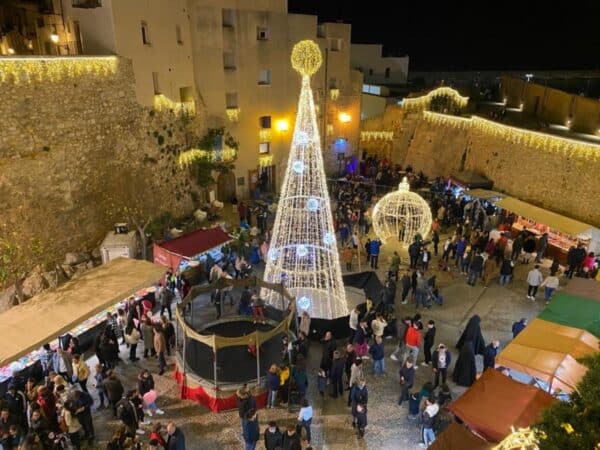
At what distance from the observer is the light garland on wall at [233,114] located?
19.3 metres

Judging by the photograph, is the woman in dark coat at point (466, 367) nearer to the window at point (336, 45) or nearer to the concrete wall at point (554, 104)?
the concrete wall at point (554, 104)

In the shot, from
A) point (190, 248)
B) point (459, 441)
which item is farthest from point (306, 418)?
point (190, 248)

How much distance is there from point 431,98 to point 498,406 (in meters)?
19.0

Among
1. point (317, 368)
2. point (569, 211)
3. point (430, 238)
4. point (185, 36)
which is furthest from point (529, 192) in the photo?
point (185, 36)

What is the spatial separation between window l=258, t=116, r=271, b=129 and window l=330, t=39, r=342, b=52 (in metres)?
4.59

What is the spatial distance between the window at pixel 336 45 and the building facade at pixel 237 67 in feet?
0.14

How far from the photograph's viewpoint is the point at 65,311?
31.8ft

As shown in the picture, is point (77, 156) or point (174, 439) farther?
point (77, 156)

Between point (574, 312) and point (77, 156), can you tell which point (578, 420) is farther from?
point (77, 156)

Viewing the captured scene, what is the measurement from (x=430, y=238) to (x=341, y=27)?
11274 mm

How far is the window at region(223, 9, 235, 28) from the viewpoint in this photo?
18516mm

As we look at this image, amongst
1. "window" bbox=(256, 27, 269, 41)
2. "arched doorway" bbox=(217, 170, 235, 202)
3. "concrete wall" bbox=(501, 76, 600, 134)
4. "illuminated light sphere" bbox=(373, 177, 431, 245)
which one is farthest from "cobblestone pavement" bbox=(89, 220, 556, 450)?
"window" bbox=(256, 27, 269, 41)

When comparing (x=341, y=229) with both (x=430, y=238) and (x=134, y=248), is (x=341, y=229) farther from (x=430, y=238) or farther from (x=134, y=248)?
(x=134, y=248)

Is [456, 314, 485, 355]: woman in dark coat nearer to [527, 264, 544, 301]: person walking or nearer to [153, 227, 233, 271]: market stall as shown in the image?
[527, 264, 544, 301]: person walking
